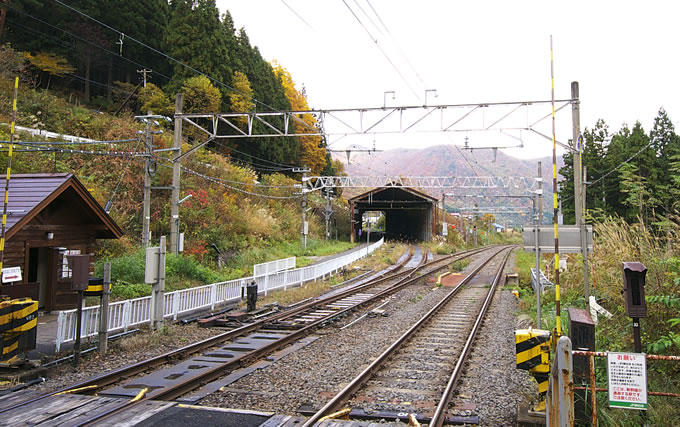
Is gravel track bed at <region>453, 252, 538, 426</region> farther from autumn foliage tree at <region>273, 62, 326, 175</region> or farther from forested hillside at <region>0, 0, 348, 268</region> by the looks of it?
autumn foliage tree at <region>273, 62, 326, 175</region>

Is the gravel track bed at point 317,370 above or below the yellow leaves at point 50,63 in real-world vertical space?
below

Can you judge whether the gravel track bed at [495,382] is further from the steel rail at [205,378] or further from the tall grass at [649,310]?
the steel rail at [205,378]

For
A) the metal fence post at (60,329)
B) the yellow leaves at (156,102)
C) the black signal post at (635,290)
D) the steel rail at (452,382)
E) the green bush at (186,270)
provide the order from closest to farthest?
the black signal post at (635,290) → the steel rail at (452,382) → the metal fence post at (60,329) → the green bush at (186,270) → the yellow leaves at (156,102)

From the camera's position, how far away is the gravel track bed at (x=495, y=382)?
20.2ft

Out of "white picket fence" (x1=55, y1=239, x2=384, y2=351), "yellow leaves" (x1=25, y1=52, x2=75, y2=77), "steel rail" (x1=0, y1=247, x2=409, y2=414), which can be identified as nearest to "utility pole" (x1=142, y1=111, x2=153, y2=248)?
"white picket fence" (x1=55, y1=239, x2=384, y2=351)

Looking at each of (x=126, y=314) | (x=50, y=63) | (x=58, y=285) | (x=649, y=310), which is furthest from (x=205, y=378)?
(x=50, y=63)

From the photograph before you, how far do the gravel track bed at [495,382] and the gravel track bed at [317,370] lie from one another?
183cm

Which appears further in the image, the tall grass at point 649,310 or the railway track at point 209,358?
the railway track at point 209,358

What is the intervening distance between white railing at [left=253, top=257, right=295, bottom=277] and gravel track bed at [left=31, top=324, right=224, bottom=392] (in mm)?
5859

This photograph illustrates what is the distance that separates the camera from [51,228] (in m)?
12.3

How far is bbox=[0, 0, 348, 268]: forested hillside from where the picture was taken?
72.2 ft

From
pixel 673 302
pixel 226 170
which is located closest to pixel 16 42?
pixel 226 170

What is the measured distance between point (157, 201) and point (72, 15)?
18599 mm

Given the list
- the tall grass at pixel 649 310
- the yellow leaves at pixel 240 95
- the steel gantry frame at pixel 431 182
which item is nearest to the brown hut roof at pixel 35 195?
the tall grass at pixel 649 310
